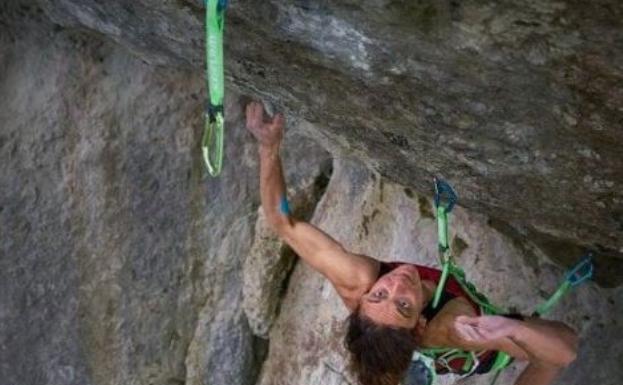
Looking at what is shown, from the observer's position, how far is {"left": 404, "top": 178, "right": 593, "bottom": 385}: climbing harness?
390 centimetres

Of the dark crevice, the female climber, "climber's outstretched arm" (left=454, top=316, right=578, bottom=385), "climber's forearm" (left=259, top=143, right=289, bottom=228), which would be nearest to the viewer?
"climber's outstretched arm" (left=454, top=316, right=578, bottom=385)

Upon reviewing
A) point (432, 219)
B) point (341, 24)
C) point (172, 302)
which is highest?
point (341, 24)

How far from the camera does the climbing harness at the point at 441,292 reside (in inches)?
153

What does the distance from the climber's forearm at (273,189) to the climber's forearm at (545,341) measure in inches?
45.0

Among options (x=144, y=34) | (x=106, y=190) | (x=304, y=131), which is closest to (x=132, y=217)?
(x=106, y=190)

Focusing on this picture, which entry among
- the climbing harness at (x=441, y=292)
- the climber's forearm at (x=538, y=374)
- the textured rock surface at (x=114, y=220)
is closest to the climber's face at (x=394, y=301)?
the climbing harness at (x=441, y=292)

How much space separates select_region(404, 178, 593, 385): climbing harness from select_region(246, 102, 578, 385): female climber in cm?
5

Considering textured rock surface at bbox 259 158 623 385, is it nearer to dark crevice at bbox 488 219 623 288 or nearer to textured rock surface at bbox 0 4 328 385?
dark crevice at bbox 488 219 623 288

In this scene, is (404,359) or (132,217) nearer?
(404,359)

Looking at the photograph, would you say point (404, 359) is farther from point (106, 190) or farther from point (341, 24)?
point (106, 190)

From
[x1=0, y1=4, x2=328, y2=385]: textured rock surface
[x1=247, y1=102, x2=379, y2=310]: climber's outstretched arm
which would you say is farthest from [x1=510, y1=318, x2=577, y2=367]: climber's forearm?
[x1=0, y1=4, x2=328, y2=385]: textured rock surface

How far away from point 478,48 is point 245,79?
1446 millimetres

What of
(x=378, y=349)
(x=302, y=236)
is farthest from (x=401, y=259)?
(x=378, y=349)

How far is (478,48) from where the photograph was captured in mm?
3066
